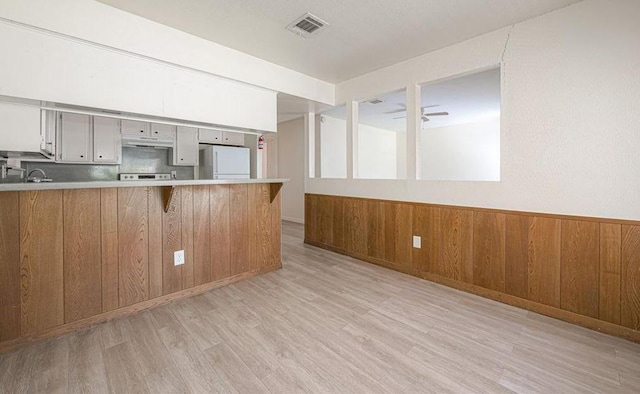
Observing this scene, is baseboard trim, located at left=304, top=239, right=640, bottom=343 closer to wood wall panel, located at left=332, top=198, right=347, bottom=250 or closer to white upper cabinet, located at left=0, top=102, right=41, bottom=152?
wood wall panel, located at left=332, top=198, right=347, bottom=250

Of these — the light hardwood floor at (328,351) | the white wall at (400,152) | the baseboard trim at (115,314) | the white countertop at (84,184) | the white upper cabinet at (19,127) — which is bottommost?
the light hardwood floor at (328,351)

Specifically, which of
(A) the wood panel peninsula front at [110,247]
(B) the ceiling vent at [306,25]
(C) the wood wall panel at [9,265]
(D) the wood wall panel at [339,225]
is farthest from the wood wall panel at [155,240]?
(D) the wood wall panel at [339,225]

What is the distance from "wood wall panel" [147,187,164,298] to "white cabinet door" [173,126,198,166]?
1.80m

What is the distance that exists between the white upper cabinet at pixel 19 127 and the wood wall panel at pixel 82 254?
0.57 metres

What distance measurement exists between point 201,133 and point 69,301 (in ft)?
9.19

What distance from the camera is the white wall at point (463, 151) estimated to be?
22.6 ft

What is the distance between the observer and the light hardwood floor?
154cm

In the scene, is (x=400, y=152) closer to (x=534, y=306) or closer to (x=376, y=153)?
(x=376, y=153)

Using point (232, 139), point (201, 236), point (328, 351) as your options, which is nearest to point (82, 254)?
point (201, 236)

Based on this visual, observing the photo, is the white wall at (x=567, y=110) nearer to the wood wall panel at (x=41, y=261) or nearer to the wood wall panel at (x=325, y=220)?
the wood wall panel at (x=325, y=220)

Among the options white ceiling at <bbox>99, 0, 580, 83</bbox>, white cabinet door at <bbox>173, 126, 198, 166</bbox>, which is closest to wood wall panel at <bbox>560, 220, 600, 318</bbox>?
white ceiling at <bbox>99, 0, 580, 83</bbox>

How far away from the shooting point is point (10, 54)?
Answer: 1.94 metres

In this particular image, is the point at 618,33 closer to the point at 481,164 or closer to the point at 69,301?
the point at 69,301

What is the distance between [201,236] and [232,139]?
87.0 inches
